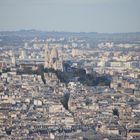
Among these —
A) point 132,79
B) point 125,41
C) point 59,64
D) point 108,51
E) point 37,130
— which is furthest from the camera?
point 108,51

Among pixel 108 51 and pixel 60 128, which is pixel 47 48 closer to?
pixel 108 51

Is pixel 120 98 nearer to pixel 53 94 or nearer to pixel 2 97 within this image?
pixel 53 94

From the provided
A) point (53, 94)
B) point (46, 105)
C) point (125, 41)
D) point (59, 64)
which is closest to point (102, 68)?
point (59, 64)

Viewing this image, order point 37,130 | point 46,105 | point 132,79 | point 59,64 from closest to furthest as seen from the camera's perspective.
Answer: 1. point 37,130
2. point 46,105
3. point 132,79
4. point 59,64

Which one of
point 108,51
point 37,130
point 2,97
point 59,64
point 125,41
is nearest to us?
point 37,130

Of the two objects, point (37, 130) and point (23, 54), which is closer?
point (37, 130)

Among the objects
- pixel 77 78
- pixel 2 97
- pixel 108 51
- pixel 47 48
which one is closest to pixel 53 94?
pixel 2 97

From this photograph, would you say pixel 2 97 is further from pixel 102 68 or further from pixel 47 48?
pixel 47 48

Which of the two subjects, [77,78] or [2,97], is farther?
[77,78]

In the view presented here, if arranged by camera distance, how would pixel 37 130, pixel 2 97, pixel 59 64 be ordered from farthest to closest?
pixel 59 64 → pixel 2 97 → pixel 37 130
